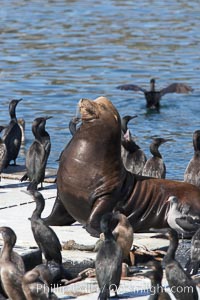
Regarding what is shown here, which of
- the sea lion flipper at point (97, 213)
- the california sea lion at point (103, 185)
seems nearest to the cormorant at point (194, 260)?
the sea lion flipper at point (97, 213)

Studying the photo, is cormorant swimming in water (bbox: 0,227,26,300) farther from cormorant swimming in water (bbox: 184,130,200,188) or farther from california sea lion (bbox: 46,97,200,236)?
cormorant swimming in water (bbox: 184,130,200,188)

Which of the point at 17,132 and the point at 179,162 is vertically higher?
the point at 17,132

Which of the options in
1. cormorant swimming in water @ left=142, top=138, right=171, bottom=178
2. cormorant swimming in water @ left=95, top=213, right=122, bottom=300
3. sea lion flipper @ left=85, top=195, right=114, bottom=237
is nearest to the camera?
cormorant swimming in water @ left=95, top=213, right=122, bottom=300

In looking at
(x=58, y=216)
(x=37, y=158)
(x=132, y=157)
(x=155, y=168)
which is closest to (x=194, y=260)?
(x=58, y=216)

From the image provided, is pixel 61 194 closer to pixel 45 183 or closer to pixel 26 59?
pixel 45 183

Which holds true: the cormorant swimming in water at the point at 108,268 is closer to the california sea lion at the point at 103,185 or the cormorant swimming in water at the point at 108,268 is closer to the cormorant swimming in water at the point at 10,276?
the cormorant swimming in water at the point at 10,276

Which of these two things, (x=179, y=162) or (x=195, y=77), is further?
(x=195, y=77)

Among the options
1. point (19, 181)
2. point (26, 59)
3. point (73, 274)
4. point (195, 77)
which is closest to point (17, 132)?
point (19, 181)

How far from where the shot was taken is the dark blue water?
1178 inches

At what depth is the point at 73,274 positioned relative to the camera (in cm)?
1253

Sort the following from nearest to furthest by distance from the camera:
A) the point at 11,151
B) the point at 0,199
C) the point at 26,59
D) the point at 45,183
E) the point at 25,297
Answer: the point at 25,297
the point at 0,199
the point at 45,183
the point at 11,151
the point at 26,59

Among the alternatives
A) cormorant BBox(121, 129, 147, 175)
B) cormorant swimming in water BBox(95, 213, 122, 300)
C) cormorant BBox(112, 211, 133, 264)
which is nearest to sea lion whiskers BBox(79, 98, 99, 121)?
cormorant BBox(112, 211, 133, 264)

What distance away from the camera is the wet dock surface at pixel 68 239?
1188 centimetres

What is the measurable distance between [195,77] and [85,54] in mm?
5942
